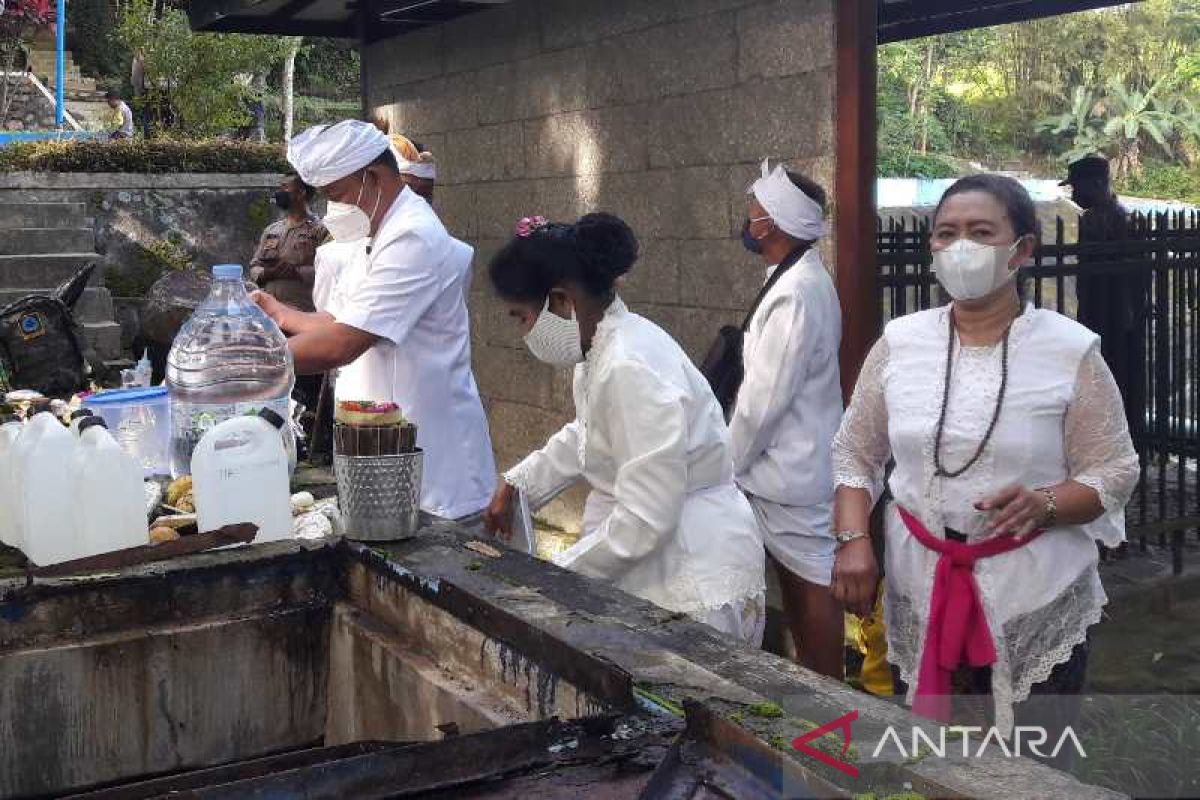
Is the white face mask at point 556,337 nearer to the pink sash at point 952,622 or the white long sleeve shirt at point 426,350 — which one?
the white long sleeve shirt at point 426,350

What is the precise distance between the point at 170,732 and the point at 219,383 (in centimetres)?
107

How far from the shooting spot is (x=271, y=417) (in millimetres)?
3068

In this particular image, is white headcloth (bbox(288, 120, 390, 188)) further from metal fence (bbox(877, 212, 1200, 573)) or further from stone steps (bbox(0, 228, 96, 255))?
stone steps (bbox(0, 228, 96, 255))

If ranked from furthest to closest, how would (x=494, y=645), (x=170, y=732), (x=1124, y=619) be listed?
(x=1124, y=619) < (x=170, y=732) < (x=494, y=645)

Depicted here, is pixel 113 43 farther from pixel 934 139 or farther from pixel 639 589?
pixel 639 589

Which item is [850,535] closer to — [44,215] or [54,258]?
[54,258]

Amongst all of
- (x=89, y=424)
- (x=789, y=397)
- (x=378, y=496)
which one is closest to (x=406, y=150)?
(x=789, y=397)

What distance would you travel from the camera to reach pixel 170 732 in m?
2.80

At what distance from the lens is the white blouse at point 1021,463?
9.95 ft

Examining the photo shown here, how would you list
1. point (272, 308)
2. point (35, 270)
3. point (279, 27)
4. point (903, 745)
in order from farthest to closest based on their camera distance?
1. point (35, 270)
2. point (279, 27)
3. point (272, 308)
4. point (903, 745)

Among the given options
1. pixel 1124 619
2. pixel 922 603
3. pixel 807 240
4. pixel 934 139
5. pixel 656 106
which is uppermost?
pixel 934 139

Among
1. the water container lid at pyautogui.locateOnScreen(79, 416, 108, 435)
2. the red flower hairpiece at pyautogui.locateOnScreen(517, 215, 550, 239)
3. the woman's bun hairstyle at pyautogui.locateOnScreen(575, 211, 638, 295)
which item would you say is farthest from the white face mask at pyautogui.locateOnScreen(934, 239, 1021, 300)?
the water container lid at pyautogui.locateOnScreen(79, 416, 108, 435)

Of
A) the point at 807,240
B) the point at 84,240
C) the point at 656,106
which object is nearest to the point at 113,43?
the point at 84,240

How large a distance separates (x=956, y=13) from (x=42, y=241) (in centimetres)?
694
